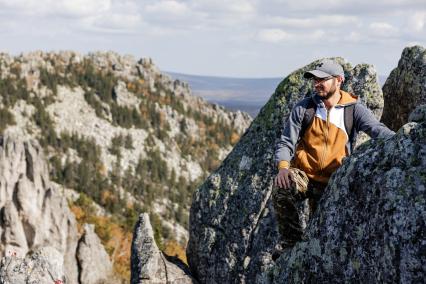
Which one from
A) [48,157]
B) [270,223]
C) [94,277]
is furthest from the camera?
[48,157]

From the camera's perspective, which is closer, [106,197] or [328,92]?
[328,92]

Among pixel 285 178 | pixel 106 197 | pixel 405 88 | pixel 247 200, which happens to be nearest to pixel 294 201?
pixel 285 178

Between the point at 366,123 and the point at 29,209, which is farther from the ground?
the point at 366,123

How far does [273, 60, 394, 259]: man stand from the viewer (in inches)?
359

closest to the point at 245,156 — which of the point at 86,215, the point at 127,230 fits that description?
the point at 127,230

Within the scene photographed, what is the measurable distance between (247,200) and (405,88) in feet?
18.9

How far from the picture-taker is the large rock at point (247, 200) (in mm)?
15859

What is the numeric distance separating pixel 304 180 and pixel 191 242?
990cm

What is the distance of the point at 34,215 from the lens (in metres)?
83.8

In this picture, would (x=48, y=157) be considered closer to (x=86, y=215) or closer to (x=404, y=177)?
(x=86, y=215)

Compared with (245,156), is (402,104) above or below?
above

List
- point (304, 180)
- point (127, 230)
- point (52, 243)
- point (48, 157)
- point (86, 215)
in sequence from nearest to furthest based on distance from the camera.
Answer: point (304, 180), point (52, 243), point (127, 230), point (86, 215), point (48, 157)

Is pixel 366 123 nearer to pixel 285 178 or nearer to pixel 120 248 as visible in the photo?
pixel 285 178

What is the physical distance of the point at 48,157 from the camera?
196 meters
